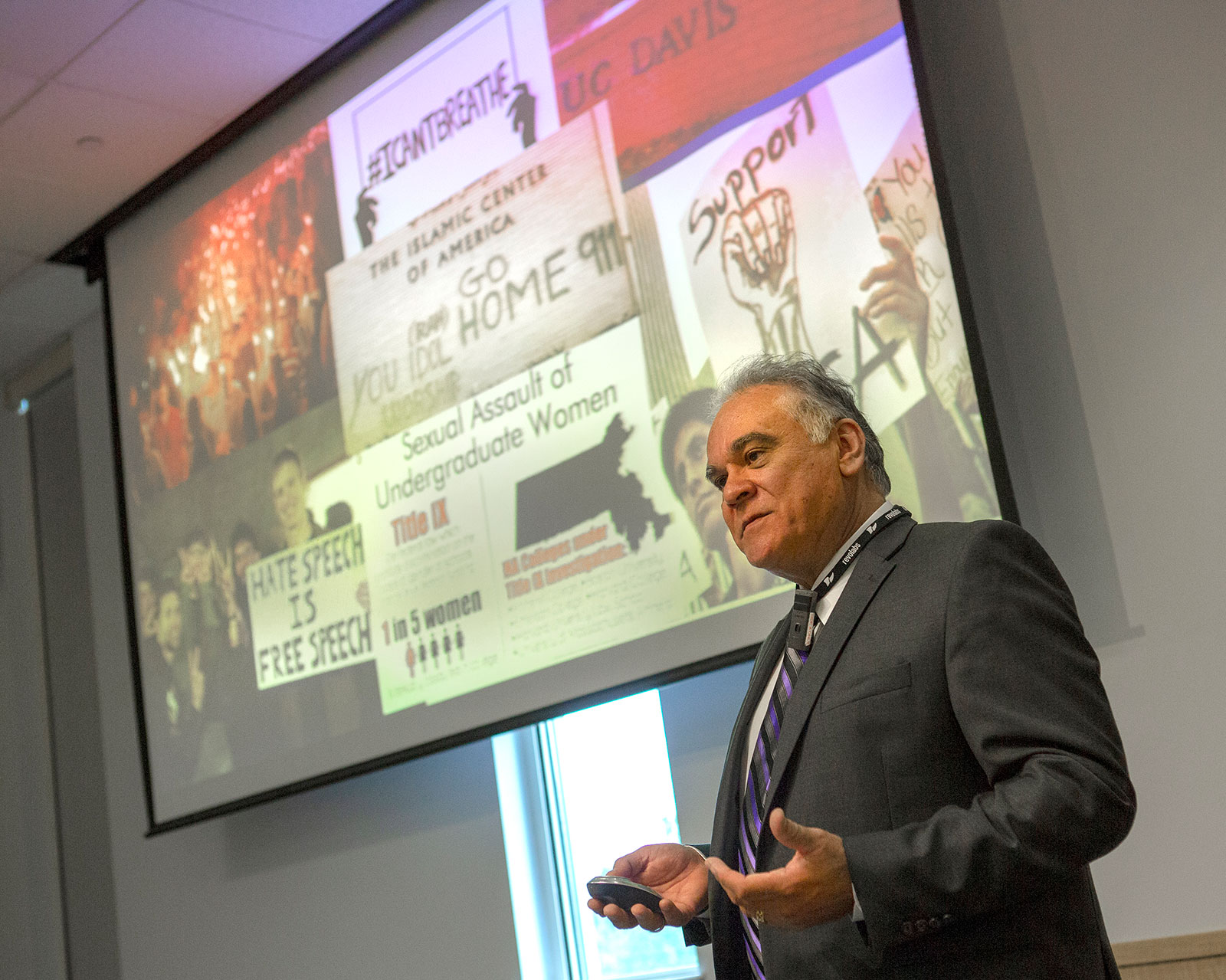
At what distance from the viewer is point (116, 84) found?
404cm

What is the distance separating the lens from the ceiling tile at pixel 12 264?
16.0ft

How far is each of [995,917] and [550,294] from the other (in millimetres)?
2300

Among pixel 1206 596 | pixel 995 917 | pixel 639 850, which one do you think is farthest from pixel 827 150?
pixel 995 917

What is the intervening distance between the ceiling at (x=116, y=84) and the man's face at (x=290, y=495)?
121cm

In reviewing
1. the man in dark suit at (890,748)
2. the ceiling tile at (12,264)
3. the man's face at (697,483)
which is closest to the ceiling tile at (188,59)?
the ceiling tile at (12,264)

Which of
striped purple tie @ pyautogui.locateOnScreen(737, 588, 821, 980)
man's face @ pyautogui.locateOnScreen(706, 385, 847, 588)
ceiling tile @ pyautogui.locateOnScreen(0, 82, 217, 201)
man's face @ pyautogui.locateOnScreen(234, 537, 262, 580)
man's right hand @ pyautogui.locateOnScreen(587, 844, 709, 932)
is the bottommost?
man's right hand @ pyautogui.locateOnScreen(587, 844, 709, 932)

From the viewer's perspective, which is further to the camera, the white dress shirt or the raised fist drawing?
the raised fist drawing

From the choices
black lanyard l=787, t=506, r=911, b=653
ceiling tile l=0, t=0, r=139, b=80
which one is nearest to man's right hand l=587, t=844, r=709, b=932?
black lanyard l=787, t=506, r=911, b=653

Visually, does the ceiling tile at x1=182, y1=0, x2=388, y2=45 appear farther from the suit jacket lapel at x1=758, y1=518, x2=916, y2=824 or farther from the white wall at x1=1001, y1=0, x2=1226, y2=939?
the suit jacket lapel at x1=758, y1=518, x2=916, y2=824

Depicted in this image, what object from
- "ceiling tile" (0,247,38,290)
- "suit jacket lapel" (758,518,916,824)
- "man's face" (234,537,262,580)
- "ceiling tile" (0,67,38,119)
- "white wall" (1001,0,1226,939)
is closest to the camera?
"suit jacket lapel" (758,518,916,824)

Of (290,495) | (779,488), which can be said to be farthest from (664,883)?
(290,495)

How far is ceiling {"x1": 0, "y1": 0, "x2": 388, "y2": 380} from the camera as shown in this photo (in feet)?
12.3

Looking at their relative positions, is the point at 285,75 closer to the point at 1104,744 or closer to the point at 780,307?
the point at 780,307

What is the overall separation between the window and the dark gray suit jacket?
2056 millimetres
